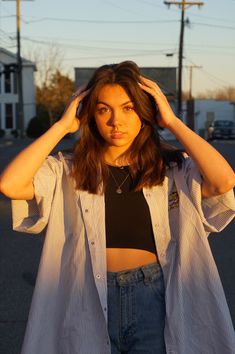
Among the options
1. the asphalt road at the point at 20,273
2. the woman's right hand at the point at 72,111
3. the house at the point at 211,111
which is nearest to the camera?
the woman's right hand at the point at 72,111

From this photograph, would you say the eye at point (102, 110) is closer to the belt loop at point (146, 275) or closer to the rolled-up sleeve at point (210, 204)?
the rolled-up sleeve at point (210, 204)

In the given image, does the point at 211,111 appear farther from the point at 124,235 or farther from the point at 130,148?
the point at 124,235

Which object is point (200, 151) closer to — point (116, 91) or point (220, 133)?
point (116, 91)

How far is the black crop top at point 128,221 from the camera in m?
2.95

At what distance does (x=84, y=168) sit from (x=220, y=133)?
5024 centimetres

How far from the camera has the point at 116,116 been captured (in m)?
2.92

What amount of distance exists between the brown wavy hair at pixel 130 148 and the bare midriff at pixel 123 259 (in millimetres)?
259

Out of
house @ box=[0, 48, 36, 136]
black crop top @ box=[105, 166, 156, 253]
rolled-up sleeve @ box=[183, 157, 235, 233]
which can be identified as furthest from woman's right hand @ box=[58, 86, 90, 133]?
Answer: house @ box=[0, 48, 36, 136]

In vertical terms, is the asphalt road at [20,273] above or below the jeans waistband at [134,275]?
below

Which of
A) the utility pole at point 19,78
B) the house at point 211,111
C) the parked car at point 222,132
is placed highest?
the utility pole at point 19,78

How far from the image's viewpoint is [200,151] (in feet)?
9.45

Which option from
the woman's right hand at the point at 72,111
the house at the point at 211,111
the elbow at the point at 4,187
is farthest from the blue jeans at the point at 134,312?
the house at the point at 211,111

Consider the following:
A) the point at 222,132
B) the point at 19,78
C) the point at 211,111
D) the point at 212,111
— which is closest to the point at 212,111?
the point at 212,111

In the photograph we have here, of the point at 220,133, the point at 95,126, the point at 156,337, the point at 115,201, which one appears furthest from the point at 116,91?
the point at 220,133
